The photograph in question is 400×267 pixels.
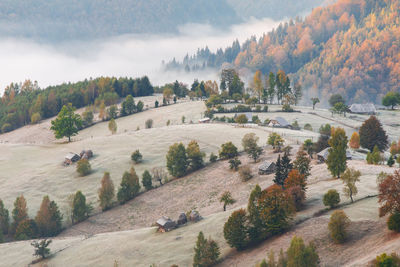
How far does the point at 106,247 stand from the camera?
219ft

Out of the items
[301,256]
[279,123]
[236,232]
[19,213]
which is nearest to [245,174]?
[236,232]

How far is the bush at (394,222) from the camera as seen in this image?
46156 mm

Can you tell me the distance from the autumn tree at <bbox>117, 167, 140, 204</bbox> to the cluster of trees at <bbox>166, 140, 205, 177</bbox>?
420 inches

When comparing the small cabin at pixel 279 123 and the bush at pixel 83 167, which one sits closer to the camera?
the bush at pixel 83 167

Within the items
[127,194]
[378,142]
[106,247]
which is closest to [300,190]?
[106,247]

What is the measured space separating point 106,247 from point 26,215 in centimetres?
3262

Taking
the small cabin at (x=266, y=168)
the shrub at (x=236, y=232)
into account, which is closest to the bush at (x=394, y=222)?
the shrub at (x=236, y=232)

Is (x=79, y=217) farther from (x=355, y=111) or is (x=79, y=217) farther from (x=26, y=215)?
(x=355, y=111)

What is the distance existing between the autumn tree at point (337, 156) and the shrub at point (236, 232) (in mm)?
25163

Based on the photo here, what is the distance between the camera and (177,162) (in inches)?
4163

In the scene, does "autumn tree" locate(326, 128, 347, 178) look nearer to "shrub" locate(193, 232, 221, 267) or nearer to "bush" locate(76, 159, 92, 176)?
"shrub" locate(193, 232, 221, 267)

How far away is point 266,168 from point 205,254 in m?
41.2

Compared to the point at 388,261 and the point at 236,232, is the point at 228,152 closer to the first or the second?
the point at 236,232

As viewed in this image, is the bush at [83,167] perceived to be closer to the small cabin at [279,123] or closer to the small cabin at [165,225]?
the small cabin at [165,225]
